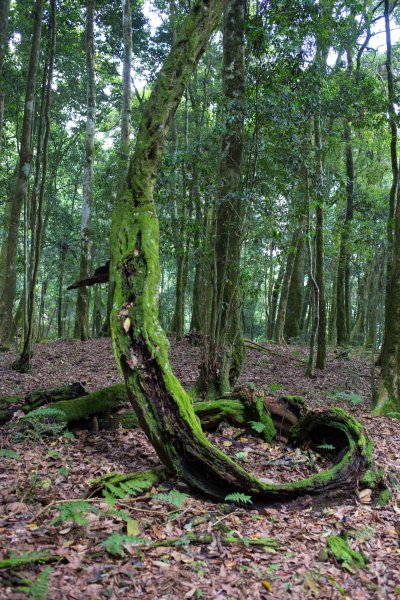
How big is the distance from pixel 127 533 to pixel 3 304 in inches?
456

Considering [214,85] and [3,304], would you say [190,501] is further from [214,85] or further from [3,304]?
[214,85]

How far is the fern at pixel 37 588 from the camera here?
97.0 inches

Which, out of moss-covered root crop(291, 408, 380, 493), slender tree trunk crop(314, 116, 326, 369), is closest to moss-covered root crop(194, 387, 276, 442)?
moss-covered root crop(291, 408, 380, 493)

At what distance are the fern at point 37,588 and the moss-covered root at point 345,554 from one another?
7.46 feet

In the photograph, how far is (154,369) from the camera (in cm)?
449

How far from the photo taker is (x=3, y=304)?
1362 cm

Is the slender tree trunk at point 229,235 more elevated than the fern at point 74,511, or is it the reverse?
the slender tree trunk at point 229,235

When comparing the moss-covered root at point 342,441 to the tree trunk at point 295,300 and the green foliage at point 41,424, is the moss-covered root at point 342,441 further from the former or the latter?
the tree trunk at point 295,300

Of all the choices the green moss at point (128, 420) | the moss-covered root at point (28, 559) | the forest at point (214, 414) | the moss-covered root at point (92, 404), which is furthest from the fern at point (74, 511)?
the green moss at point (128, 420)

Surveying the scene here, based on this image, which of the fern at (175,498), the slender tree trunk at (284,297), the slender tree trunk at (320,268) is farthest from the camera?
the slender tree trunk at (284,297)

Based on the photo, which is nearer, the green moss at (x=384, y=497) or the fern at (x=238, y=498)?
the fern at (x=238, y=498)

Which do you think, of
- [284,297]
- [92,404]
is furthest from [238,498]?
[284,297]

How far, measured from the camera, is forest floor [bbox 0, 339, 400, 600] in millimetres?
3006

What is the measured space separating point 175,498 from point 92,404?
2.59 meters
